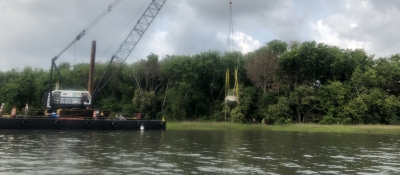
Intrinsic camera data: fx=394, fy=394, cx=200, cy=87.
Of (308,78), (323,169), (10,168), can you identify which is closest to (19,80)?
(308,78)

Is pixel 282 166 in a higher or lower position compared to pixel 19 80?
lower

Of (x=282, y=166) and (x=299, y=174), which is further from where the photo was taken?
(x=282, y=166)

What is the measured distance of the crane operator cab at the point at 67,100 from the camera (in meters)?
45.9

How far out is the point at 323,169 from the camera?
16266 mm

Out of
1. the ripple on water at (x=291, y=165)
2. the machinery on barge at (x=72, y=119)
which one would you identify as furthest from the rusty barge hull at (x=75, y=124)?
the ripple on water at (x=291, y=165)

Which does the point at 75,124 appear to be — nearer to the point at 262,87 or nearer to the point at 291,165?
the point at 291,165

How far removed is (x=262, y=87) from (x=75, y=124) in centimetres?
3208

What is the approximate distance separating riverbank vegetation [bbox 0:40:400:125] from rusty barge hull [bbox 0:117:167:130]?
44.4ft

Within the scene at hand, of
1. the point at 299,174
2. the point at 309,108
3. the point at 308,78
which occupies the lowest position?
the point at 299,174

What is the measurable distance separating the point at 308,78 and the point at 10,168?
2146 inches

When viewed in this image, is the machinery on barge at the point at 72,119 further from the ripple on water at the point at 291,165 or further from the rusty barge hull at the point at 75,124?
the ripple on water at the point at 291,165

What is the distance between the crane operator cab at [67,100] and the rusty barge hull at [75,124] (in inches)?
204

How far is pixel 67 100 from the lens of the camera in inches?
1825

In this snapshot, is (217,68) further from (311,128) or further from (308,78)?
(311,128)
